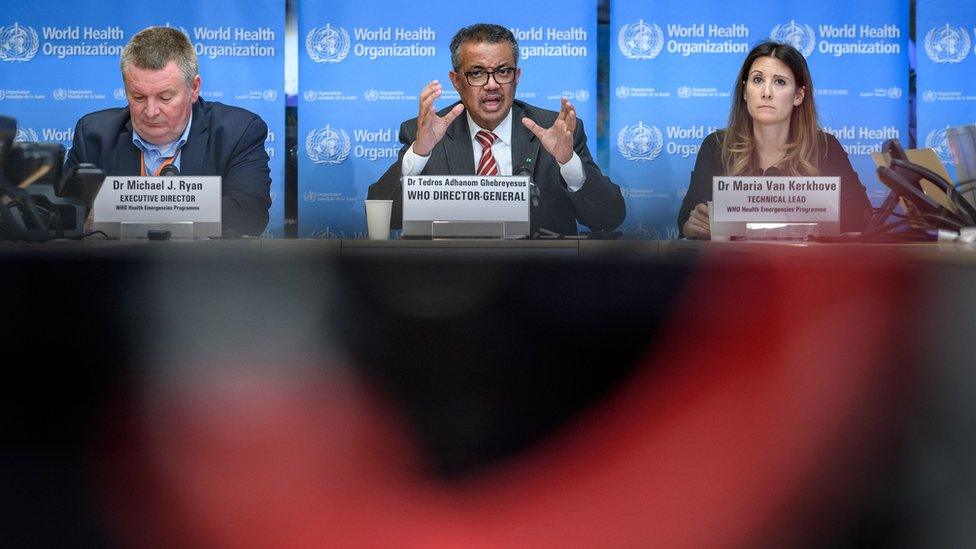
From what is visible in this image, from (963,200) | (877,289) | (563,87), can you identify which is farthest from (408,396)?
(563,87)

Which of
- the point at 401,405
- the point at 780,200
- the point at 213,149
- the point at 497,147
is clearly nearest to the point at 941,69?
the point at 497,147

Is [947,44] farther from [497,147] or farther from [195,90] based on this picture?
[195,90]

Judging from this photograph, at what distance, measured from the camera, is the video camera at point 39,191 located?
1.44 meters

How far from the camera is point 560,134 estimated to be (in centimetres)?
266

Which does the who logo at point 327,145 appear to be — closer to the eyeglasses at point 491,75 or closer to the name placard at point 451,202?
the eyeglasses at point 491,75

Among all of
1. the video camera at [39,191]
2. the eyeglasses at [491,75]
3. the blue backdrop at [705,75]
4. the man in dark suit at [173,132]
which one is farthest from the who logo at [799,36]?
the video camera at [39,191]

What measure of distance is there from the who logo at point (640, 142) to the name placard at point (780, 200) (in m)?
2.21

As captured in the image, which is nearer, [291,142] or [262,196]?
[262,196]

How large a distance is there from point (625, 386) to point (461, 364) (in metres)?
0.18

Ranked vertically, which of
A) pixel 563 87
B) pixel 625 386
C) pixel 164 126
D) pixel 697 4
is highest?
pixel 697 4

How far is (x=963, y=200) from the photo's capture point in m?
1.70

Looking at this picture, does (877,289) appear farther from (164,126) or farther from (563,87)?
(563,87)

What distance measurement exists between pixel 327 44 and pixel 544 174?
1502 mm

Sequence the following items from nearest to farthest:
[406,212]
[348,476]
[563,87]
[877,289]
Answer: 1. [877,289]
2. [348,476]
3. [406,212]
4. [563,87]
